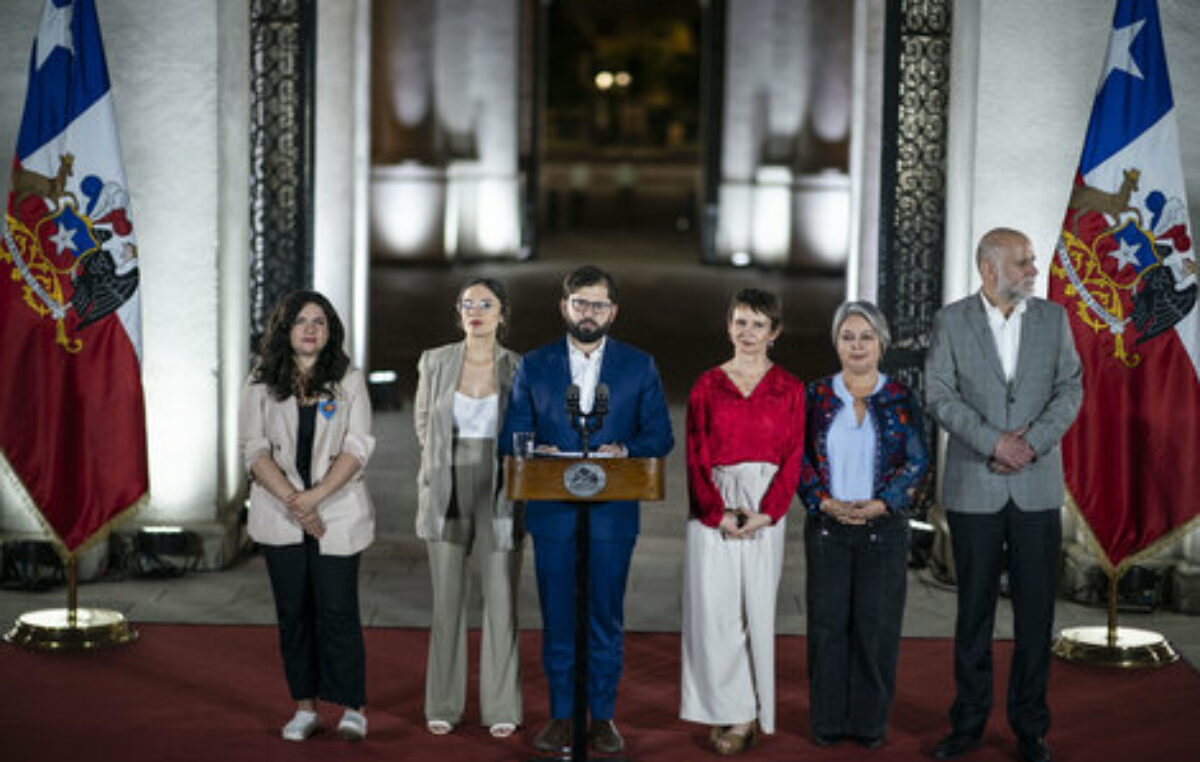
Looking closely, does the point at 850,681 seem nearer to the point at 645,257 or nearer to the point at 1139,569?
the point at 1139,569

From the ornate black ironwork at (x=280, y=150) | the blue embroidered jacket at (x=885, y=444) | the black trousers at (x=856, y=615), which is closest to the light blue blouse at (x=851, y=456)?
the blue embroidered jacket at (x=885, y=444)

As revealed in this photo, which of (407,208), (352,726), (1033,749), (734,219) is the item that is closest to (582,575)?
(352,726)

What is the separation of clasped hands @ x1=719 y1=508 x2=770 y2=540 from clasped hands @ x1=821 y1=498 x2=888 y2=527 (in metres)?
0.26

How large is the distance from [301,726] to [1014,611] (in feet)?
9.07

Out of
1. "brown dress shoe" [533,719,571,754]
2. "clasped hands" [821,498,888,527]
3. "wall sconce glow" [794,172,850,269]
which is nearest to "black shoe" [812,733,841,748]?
"clasped hands" [821,498,888,527]

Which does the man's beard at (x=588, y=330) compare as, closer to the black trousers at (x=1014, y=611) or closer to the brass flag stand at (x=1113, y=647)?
the black trousers at (x=1014, y=611)

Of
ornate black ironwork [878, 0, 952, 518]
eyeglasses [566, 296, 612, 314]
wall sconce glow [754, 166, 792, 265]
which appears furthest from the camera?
wall sconce glow [754, 166, 792, 265]

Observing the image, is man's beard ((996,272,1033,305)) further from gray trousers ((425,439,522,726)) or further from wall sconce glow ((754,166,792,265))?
wall sconce glow ((754,166,792,265))

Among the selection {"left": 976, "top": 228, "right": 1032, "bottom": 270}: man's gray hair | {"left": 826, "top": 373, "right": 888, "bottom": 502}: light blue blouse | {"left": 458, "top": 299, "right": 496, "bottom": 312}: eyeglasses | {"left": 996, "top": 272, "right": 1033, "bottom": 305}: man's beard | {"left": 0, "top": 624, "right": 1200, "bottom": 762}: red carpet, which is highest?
{"left": 976, "top": 228, "right": 1032, "bottom": 270}: man's gray hair

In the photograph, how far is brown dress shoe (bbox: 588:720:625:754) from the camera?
7.76 m

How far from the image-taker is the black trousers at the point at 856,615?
308 inches

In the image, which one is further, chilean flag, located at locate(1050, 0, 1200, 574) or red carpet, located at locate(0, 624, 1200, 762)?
chilean flag, located at locate(1050, 0, 1200, 574)

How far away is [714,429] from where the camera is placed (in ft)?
25.4

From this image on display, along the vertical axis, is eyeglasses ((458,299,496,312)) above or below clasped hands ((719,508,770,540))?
above
